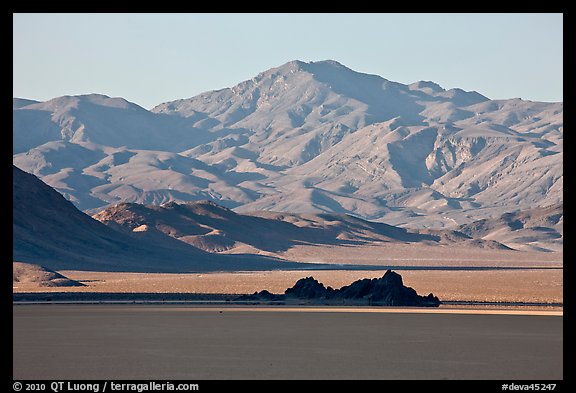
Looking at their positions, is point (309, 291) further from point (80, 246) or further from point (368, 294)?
point (80, 246)

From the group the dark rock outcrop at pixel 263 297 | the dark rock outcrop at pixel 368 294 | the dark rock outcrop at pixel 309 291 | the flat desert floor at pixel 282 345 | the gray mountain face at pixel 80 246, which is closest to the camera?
the flat desert floor at pixel 282 345

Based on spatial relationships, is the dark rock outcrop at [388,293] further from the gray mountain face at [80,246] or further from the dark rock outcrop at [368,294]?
the gray mountain face at [80,246]

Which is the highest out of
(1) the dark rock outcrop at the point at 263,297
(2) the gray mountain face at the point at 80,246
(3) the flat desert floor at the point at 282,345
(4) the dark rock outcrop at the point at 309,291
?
(2) the gray mountain face at the point at 80,246

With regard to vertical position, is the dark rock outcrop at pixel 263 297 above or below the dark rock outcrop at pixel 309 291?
below

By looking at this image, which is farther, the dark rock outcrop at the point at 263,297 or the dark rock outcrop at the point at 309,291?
the dark rock outcrop at the point at 309,291

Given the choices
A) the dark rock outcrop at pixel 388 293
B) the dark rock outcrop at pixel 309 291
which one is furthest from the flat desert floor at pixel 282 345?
the dark rock outcrop at pixel 309 291

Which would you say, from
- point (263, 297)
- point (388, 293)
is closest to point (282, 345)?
point (388, 293)

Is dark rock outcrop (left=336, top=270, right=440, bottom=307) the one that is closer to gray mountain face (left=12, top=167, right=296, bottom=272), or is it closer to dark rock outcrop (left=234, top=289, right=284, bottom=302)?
dark rock outcrop (left=234, top=289, right=284, bottom=302)
